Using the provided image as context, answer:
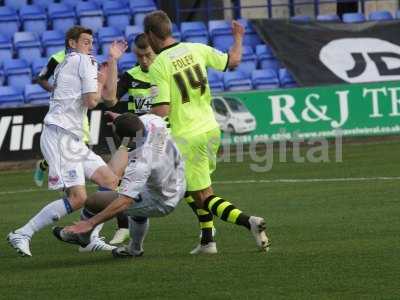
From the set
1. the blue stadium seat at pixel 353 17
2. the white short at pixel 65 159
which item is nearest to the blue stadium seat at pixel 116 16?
the blue stadium seat at pixel 353 17

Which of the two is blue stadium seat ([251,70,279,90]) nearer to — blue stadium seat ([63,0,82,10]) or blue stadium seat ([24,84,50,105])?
blue stadium seat ([63,0,82,10])

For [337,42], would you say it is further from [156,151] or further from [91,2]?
[156,151]

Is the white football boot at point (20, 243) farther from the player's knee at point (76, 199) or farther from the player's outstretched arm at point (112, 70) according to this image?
the player's outstretched arm at point (112, 70)

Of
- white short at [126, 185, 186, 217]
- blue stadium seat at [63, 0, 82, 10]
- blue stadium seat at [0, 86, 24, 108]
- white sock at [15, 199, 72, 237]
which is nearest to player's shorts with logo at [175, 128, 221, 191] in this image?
white short at [126, 185, 186, 217]

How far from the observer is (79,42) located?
1138 cm

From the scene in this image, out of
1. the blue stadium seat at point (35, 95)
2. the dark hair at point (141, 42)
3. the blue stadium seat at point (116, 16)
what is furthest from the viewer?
the blue stadium seat at point (116, 16)

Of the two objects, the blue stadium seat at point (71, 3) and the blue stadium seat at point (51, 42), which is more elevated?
the blue stadium seat at point (71, 3)

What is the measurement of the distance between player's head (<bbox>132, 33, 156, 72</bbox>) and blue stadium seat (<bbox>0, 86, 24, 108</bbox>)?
12.5 metres

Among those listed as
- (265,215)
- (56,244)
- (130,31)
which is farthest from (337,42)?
(56,244)

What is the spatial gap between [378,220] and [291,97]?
1270cm

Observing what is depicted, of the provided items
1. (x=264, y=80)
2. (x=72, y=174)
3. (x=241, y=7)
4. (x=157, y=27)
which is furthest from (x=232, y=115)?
(x=157, y=27)

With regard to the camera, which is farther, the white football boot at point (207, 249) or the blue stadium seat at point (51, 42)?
the blue stadium seat at point (51, 42)

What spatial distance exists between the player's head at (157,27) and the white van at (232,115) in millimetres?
13758

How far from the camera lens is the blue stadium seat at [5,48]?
26.8 meters
